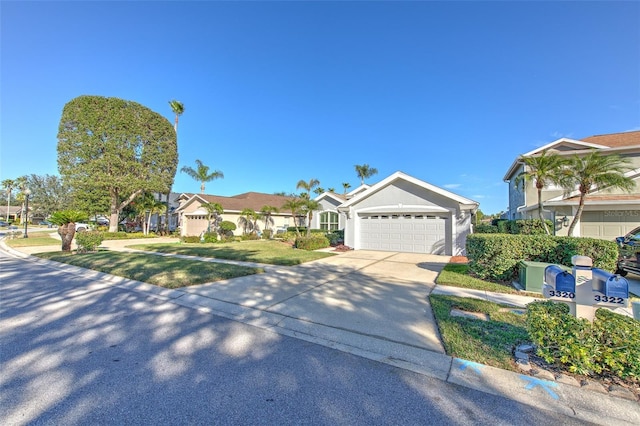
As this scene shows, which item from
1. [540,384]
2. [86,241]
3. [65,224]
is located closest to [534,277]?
[540,384]

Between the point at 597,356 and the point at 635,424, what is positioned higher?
the point at 597,356

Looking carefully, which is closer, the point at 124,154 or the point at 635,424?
the point at 635,424

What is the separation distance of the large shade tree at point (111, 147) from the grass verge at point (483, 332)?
92.9 ft

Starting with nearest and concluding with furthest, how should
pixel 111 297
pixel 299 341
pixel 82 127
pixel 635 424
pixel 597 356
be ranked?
1. pixel 635 424
2. pixel 597 356
3. pixel 299 341
4. pixel 111 297
5. pixel 82 127

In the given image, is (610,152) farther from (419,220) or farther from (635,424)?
(635,424)

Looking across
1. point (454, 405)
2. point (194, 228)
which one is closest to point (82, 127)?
point (194, 228)

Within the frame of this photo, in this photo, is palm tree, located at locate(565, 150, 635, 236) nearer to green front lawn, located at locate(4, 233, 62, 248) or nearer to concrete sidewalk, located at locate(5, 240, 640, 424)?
concrete sidewalk, located at locate(5, 240, 640, 424)

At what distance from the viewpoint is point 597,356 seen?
2928mm

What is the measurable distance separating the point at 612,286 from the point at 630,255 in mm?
7487

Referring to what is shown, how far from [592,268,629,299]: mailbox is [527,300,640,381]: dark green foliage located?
34 cm

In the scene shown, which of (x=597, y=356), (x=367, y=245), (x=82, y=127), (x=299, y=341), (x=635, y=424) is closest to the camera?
(x=635, y=424)

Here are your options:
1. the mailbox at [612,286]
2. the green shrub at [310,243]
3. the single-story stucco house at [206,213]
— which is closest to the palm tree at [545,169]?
the mailbox at [612,286]

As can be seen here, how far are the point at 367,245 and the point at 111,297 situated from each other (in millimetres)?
12555

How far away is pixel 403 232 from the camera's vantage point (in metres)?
15.0
